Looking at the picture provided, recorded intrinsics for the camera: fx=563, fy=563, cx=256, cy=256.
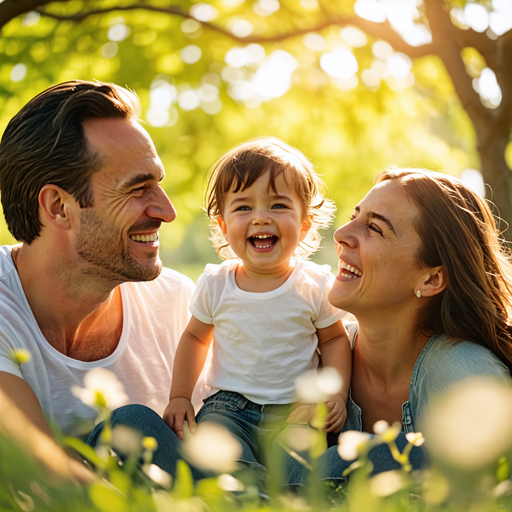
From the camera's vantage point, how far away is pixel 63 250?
2.73 m

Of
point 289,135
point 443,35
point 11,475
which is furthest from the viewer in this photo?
point 289,135

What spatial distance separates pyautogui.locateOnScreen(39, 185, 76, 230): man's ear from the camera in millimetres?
2734

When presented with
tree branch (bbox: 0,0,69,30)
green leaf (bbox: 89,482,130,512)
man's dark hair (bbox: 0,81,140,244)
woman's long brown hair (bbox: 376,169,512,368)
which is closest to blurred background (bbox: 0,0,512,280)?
tree branch (bbox: 0,0,69,30)

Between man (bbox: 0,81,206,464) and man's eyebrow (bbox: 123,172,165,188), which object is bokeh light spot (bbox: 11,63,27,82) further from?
man's eyebrow (bbox: 123,172,165,188)

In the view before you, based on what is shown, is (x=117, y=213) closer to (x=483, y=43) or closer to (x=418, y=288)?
(x=418, y=288)

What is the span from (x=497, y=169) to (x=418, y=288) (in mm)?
3185

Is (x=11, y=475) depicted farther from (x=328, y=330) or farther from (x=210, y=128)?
(x=210, y=128)

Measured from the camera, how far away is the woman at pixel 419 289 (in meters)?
2.42

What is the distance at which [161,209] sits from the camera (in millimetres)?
2834

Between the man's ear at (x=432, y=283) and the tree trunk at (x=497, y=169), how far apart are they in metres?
2.97

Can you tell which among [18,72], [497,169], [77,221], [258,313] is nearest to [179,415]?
[258,313]

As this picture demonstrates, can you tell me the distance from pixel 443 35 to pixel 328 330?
11.1 ft

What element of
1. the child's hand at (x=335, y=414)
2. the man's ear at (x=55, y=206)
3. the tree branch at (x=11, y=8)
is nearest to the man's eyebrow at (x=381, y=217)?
the child's hand at (x=335, y=414)

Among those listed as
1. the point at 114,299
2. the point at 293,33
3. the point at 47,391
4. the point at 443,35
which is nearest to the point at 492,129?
the point at 443,35
